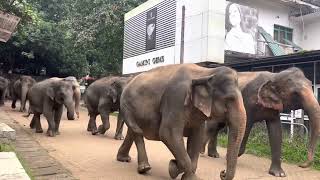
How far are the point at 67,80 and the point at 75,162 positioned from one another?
4.34 meters

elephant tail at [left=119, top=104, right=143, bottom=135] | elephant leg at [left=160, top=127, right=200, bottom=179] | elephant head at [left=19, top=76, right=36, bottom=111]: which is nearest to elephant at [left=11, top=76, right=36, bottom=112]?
elephant head at [left=19, top=76, right=36, bottom=111]

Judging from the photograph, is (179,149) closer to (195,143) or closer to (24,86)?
(195,143)

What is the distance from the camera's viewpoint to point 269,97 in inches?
336

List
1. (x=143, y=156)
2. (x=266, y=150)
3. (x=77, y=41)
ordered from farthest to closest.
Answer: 1. (x=77, y=41)
2. (x=266, y=150)
3. (x=143, y=156)

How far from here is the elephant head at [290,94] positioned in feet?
26.0

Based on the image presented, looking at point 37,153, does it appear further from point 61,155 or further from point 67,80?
point 67,80

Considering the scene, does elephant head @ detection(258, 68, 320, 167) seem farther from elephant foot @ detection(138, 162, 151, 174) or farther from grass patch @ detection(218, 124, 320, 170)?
elephant foot @ detection(138, 162, 151, 174)

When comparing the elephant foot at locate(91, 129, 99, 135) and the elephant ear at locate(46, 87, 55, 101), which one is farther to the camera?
the elephant foot at locate(91, 129, 99, 135)

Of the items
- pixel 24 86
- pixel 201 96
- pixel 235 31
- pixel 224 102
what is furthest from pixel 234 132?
pixel 24 86

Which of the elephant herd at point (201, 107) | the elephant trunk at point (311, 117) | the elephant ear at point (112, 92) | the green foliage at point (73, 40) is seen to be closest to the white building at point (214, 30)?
the green foliage at point (73, 40)

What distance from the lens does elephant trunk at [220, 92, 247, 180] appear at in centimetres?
572

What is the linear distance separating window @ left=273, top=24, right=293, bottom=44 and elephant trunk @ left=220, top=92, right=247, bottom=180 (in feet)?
60.1

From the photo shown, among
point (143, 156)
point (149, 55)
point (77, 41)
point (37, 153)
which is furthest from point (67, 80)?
point (77, 41)

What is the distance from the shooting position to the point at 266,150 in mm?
11156
